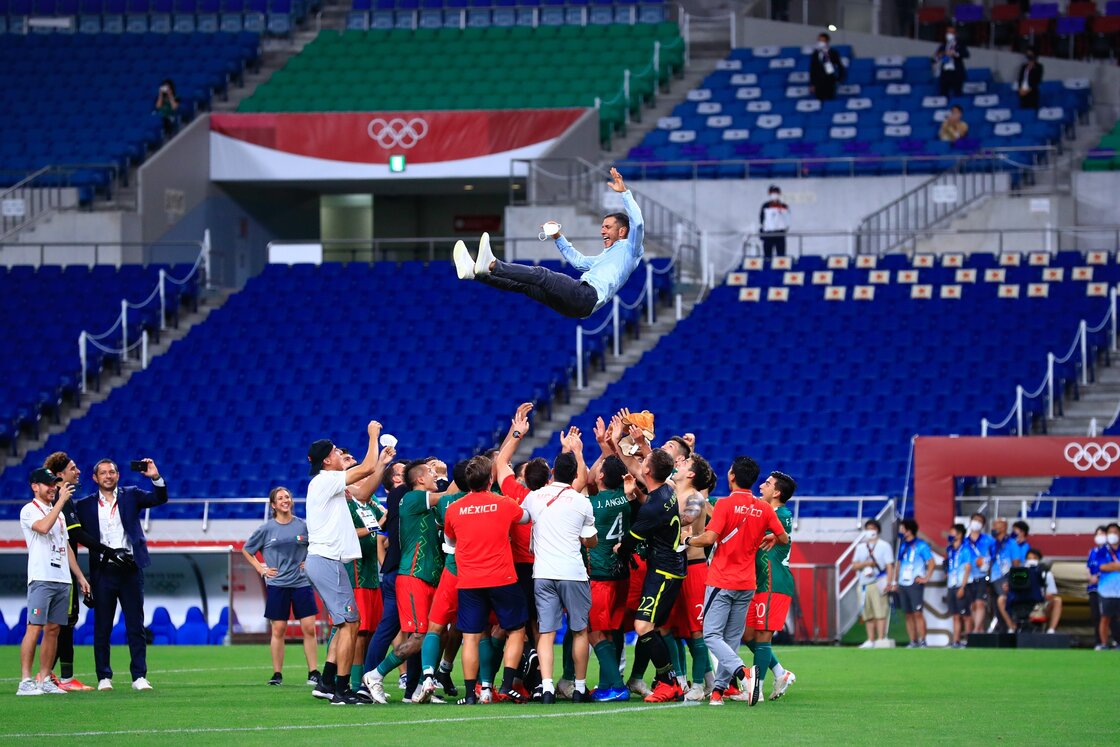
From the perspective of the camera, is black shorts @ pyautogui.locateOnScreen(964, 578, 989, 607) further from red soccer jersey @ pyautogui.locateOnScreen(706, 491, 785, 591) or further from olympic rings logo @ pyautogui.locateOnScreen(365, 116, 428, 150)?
olympic rings logo @ pyautogui.locateOnScreen(365, 116, 428, 150)

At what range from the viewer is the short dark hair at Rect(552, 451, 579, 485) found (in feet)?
42.5

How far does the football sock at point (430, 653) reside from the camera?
13078 millimetres

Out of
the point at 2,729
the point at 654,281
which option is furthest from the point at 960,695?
the point at 654,281

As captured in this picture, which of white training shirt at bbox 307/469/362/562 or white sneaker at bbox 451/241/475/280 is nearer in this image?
white sneaker at bbox 451/241/475/280

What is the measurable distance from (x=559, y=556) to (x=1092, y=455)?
11.2 meters

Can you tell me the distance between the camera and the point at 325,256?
121 ft

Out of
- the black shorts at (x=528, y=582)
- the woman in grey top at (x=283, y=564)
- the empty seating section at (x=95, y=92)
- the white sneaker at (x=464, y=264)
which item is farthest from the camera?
the empty seating section at (x=95, y=92)

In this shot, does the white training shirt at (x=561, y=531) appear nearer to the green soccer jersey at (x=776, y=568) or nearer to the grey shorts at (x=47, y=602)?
the green soccer jersey at (x=776, y=568)

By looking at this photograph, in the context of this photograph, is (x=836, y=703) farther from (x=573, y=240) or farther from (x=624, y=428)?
(x=573, y=240)

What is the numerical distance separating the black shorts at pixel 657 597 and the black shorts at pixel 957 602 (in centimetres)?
970

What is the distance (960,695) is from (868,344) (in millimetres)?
14202

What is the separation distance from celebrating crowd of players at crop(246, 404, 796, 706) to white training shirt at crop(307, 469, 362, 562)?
11 millimetres

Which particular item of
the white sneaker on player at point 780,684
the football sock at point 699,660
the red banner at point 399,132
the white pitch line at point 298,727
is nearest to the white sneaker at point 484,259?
the white pitch line at point 298,727

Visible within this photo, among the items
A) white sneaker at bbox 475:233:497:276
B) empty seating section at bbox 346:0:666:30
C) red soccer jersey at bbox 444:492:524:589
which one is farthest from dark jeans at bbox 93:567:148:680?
empty seating section at bbox 346:0:666:30
